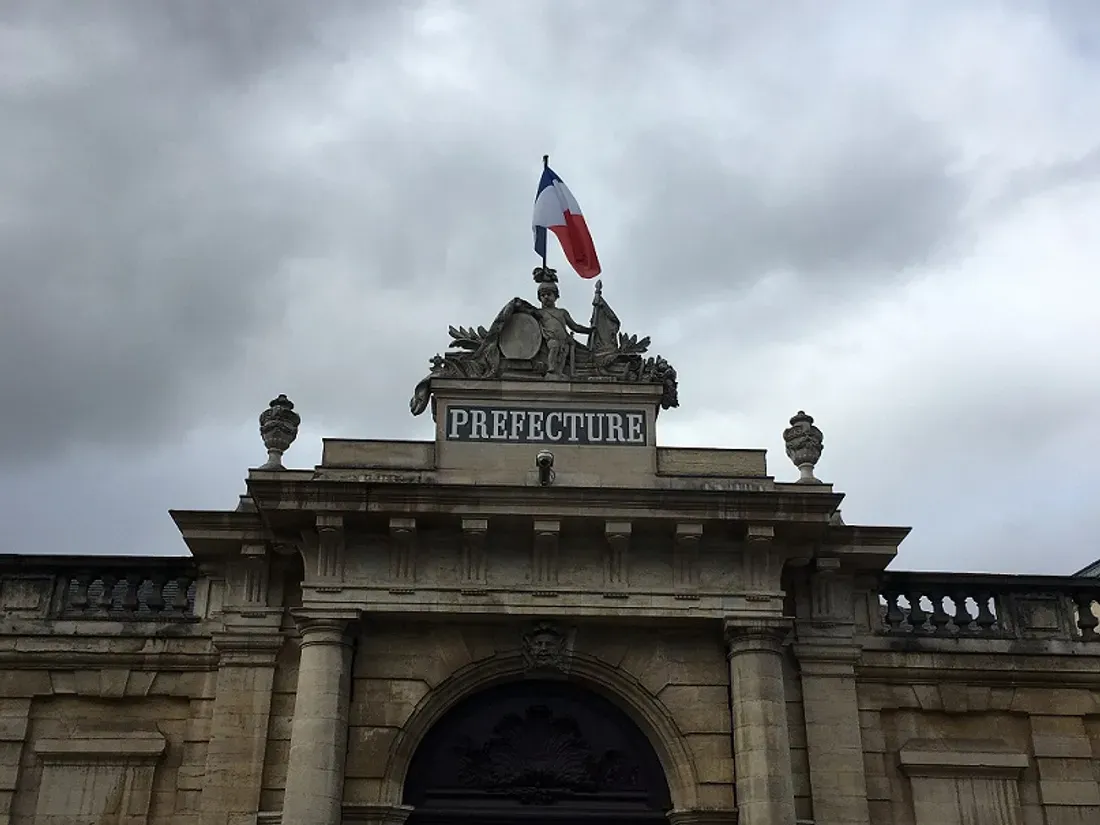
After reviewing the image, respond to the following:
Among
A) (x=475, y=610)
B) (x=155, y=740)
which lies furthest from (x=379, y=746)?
(x=155, y=740)

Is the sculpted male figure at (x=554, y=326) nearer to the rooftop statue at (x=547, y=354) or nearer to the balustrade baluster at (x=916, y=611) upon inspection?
the rooftop statue at (x=547, y=354)

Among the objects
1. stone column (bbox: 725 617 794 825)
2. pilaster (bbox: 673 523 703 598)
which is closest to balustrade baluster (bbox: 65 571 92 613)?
pilaster (bbox: 673 523 703 598)

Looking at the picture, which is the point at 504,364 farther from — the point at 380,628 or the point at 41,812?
the point at 41,812

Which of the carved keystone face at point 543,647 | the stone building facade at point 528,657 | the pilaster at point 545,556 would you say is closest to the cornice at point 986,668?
the stone building facade at point 528,657

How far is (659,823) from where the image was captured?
13.8m

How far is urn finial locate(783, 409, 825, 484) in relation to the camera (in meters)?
15.0

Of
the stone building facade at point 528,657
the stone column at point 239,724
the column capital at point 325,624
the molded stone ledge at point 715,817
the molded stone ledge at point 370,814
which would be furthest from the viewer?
the stone building facade at point 528,657

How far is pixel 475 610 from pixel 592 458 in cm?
248

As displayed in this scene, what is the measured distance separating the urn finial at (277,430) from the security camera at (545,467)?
3.36 meters

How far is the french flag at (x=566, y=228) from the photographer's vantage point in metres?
17.0

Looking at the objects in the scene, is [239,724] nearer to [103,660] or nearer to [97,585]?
[103,660]

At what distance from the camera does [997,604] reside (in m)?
15.4

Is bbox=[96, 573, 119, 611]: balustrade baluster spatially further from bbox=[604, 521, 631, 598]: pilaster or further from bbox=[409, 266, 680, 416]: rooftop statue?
bbox=[604, 521, 631, 598]: pilaster

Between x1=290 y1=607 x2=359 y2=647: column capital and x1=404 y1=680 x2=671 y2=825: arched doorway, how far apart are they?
5.66 ft
